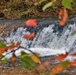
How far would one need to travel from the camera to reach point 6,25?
13.7 metres

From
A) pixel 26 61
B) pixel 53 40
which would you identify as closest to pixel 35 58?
pixel 26 61

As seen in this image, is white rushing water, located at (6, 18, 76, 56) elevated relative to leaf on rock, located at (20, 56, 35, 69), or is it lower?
lower

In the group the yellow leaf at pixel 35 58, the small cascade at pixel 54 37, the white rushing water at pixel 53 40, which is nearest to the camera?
the yellow leaf at pixel 35 58

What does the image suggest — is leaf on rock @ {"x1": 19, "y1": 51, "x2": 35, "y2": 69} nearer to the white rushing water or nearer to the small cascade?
the white rushing water

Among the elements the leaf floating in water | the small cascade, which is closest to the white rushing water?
the small cascade

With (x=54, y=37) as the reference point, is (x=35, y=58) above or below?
above

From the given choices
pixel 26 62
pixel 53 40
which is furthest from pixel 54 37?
pixel 26 62

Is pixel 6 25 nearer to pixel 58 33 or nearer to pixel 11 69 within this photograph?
pixel 58 33

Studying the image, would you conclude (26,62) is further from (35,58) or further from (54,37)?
(54,37)

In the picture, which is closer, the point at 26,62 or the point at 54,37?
the point at 26,62

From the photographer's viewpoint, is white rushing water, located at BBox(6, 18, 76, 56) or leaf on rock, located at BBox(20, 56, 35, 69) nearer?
leaf on rock, located at BBox(20, 56, 35, 69)

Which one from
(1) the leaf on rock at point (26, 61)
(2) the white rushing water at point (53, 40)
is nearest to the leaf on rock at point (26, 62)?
(1) the leaf on rock at point (26, 61)

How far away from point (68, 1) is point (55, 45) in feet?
32.7

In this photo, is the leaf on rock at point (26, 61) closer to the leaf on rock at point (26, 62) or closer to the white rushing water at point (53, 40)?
the leaf on rock at point (26, 62)
